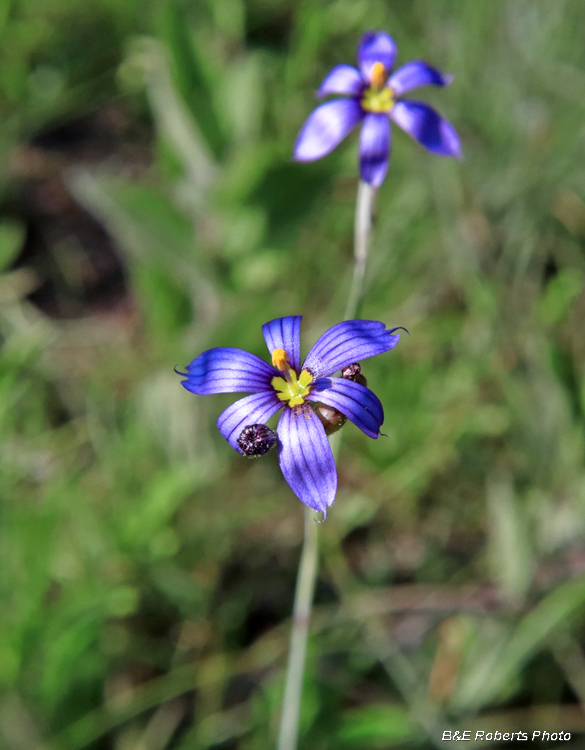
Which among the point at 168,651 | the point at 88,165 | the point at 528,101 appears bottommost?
the point at 168,651

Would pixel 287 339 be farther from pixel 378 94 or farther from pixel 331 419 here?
pixel 378 94

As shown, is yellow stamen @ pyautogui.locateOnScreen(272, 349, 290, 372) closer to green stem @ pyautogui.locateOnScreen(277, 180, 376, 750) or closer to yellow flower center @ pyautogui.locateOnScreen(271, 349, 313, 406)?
yellow flower center @ pyautogui.locateOnScreen(271, 349, 313, 406)

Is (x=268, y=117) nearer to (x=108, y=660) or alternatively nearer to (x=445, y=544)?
(x=445, y=544)

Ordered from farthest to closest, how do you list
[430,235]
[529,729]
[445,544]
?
[430,235] < [445,544] < [529,729]

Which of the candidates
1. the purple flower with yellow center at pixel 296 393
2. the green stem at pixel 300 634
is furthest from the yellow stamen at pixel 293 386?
the green stem at pixel 300 634

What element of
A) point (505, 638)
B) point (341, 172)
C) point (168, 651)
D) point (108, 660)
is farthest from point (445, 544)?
point (341, 172)

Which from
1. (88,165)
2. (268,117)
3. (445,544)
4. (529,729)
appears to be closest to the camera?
(529,729)

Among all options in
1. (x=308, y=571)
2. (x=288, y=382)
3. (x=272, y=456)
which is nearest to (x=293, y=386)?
(x=288, y=382)
